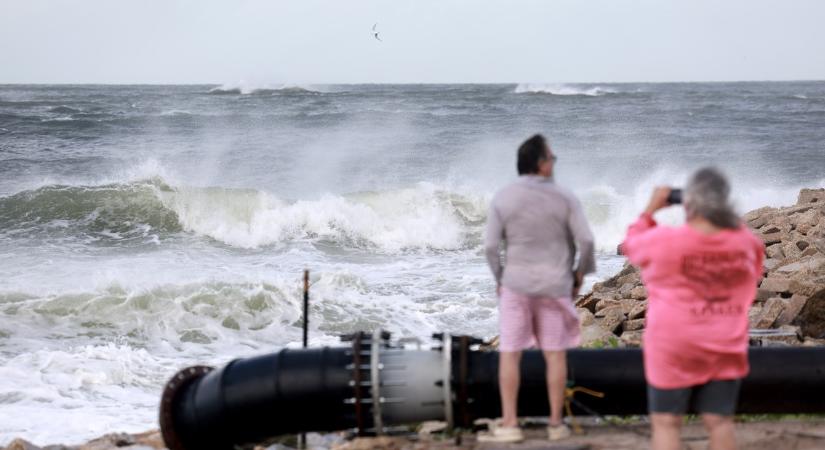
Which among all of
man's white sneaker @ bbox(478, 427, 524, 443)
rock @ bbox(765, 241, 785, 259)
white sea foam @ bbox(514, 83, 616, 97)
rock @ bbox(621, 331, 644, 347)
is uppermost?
white sea foam @ bbox(514, 83, 616, 97)

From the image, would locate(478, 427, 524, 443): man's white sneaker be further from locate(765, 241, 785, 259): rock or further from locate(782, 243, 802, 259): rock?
locate(765, 241, 785, 259): rock

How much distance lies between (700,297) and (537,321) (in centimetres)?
131

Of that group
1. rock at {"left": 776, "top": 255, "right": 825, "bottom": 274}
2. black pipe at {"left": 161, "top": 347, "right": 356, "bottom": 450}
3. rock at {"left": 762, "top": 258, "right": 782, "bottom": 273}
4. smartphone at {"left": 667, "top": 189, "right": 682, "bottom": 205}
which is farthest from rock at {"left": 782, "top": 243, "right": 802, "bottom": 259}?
black pipe at {"left": 161, "top": 347, "right": 356, "bottom": 450}

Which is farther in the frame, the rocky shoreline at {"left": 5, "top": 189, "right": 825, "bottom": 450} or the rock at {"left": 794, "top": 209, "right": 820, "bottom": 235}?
the rock at {"left": 794, "top": 209, "right": 820, "bottom": 235}

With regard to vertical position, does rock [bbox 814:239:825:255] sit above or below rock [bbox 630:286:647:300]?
above

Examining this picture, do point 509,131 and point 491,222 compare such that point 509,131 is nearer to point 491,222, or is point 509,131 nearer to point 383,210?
point 383,210

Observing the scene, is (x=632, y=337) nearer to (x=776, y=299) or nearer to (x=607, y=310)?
(x=607, y=310)

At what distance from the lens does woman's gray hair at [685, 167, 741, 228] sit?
4.07 metres

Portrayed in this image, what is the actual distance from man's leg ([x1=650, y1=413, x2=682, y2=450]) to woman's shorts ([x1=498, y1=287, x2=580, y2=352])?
0.99m

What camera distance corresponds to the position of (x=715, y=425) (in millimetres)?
4324

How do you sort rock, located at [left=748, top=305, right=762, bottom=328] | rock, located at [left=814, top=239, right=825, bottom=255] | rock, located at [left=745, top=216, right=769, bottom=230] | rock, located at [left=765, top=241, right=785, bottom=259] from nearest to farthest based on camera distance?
rock, located at [left=748, top=305, right=762, bottom=328]
rock, located at [left=814, top=239, right=825, bottom=255]
rock, located at [left=765, top=241, right=785, bottom=259]
rock, located at [left=745, top=216, right=769, bottom=230]

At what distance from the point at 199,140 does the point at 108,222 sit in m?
12.8

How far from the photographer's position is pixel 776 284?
943 centimetres

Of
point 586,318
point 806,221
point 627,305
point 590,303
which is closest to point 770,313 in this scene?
point 627,305
